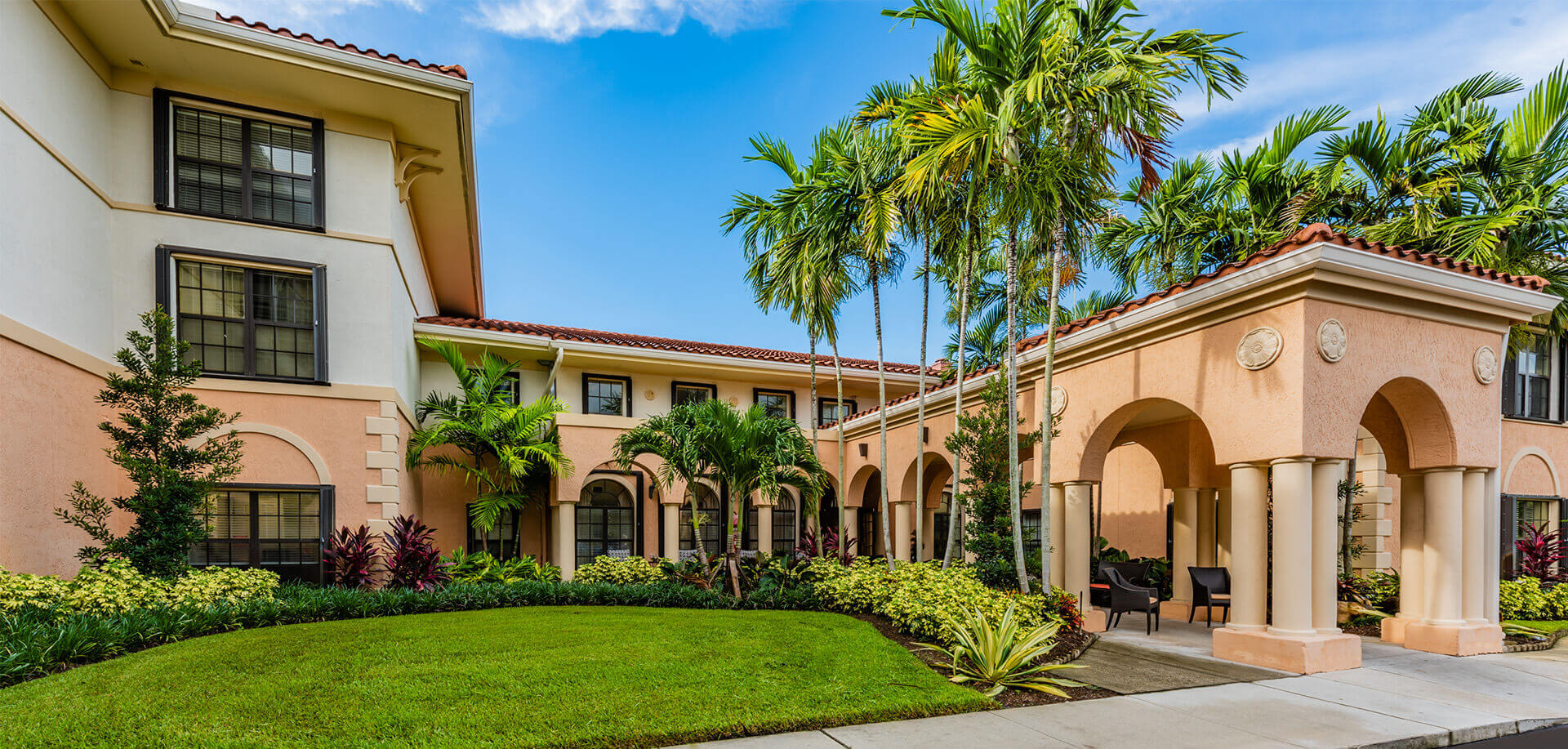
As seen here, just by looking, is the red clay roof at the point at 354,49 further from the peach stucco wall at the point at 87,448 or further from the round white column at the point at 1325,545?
the round white column at the point at 1325,545

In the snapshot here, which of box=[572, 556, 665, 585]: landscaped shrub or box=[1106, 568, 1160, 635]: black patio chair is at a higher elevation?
box=[1106, 568, 1160, 635]: black patio chair

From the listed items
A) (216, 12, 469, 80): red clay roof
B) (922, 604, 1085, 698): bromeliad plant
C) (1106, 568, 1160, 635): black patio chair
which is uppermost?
(216, 12, 469, 80): red clay roof

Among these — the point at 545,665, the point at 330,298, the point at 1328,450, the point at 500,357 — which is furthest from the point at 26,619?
the point at 1328,450

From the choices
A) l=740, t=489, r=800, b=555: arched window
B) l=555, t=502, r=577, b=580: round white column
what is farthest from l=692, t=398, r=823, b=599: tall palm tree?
l=740, t=489, r=800, b=555: arched window

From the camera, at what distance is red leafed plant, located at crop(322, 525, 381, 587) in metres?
11.6

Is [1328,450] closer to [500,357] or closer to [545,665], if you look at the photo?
[545,665]

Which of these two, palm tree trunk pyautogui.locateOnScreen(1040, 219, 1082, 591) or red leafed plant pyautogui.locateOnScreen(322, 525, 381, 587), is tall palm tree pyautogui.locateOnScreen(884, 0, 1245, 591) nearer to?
palm tree trunk pyautogui.locateOnScreen(1040, 219, 1082, 591)

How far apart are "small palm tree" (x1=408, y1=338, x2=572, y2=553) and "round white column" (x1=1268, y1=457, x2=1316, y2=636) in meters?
11.5

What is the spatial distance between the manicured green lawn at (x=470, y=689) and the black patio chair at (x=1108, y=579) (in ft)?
15.9

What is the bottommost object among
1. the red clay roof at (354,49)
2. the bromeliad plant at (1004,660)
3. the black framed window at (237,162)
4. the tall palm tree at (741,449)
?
the bromeliad plant at (1004,660)

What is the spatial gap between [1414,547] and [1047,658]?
203 inches

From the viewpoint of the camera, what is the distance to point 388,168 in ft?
41.8

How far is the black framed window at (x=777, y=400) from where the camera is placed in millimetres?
20703

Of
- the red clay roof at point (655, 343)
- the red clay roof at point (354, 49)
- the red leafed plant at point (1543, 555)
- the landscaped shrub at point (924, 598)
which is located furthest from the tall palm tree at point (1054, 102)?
the red leafed plant at point (1543, 555)
